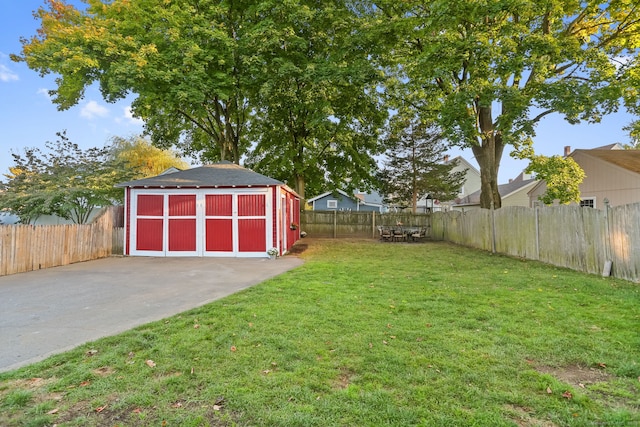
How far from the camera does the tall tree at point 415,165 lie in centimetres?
2373

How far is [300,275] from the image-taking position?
24.5 ft

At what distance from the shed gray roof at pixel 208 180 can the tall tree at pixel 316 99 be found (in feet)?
15.2

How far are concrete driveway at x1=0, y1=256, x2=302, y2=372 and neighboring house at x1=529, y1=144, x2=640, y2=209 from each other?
14681 millimetres

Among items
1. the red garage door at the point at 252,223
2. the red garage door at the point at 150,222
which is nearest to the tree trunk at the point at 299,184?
the red garage door at the point at 252,223

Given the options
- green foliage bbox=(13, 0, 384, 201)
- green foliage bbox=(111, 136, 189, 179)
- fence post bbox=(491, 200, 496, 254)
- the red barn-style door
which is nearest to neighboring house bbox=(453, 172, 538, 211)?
fence post bbox=(491, 200, 496, 254)

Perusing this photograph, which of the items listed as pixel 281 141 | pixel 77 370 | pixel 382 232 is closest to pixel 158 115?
pixel 281 141

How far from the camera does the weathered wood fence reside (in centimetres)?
655

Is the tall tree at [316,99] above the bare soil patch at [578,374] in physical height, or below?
above

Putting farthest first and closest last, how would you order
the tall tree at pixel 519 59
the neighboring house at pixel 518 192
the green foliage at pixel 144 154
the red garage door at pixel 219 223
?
1. the green foliage at pixel 144 154
2. the neighboring house at pixel 518 192
3. the red garage door at pixel 219 223
4. the tall tree at pixel 519 59

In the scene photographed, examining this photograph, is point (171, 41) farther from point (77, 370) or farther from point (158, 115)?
point (77, 370)

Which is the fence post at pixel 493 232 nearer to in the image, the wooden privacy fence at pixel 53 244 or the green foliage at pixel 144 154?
the wooden privacy fence at pixel 53 244

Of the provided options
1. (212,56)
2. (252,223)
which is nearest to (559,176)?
(252,223)

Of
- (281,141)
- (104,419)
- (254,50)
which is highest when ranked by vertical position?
(254,50)

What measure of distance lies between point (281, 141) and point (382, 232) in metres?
8.00
